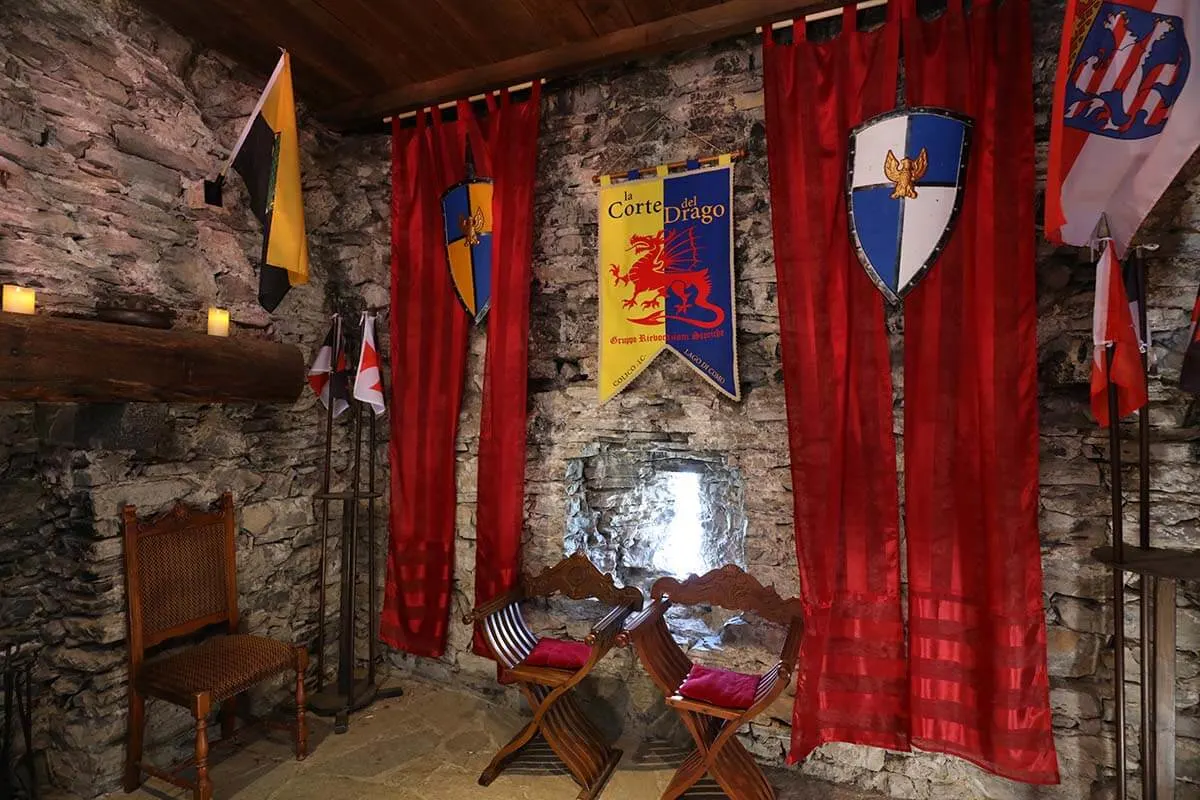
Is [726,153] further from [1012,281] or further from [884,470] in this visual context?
[884,470]

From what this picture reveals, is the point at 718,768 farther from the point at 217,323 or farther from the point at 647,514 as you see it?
the point at 217,323

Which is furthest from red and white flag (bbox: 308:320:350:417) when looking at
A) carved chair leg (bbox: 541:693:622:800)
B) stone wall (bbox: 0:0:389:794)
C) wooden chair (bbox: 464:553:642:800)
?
carved chair leg (bbox: 541:693:622:800)

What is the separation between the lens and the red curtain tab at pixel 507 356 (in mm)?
3121

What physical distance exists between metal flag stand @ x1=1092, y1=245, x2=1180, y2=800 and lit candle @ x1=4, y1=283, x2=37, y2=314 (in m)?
3.62

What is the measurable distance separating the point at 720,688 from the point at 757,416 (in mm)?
1147

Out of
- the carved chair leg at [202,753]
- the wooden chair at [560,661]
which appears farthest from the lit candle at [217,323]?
the wooden chair at [560,661]

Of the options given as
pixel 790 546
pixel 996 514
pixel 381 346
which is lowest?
pixel 790 546

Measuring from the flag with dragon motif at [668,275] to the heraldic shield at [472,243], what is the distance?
2.12 feet

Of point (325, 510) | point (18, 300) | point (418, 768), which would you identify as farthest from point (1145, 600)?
point (18, 300)

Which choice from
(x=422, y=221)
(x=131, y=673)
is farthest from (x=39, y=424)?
(x=422, y=221)

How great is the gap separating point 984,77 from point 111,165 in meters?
3.60

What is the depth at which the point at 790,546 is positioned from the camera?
2.72 m

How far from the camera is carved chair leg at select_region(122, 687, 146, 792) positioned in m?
2.58

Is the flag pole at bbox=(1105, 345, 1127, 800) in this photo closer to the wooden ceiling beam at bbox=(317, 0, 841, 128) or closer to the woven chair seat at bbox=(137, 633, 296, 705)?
the wooden ceiling beam at bbox=(317, 0, 841, 128)
